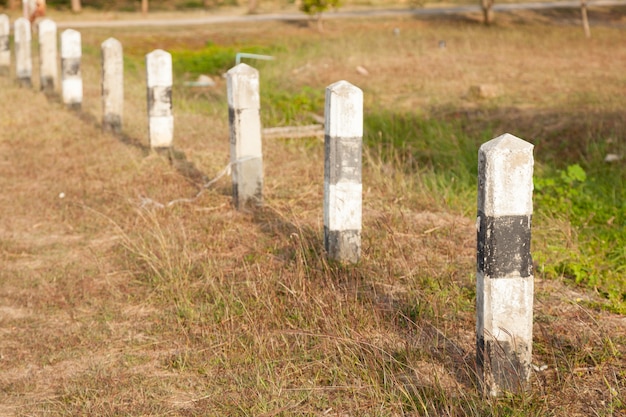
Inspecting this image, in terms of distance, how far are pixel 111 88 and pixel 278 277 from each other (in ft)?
19.9

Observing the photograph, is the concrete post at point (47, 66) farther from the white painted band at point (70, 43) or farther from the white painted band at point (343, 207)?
the white painted band at point (343, 207)

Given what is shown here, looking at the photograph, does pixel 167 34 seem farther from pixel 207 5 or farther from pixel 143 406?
pixel 143 406

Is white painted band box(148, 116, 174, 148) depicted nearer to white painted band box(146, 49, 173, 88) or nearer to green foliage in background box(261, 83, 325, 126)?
white painted band box(146, 49, 173, 88)

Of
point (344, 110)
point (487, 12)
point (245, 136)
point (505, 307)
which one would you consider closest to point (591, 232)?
point (344, 110)

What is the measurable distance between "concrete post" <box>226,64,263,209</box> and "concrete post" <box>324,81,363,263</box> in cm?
160

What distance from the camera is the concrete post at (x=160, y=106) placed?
9.46 m

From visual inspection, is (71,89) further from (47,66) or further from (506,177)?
(506,177)

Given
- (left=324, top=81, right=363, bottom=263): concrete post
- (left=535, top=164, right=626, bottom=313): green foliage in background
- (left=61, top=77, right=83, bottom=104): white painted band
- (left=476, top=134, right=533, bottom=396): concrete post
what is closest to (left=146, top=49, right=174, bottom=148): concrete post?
(left=61, top=77, right=83, bottom=104): white painted band

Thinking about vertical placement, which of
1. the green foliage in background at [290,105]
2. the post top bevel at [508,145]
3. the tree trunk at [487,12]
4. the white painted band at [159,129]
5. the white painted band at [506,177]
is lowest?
the green foliage in background at [290,105]

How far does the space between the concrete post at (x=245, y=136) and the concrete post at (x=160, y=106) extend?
7.68 ft

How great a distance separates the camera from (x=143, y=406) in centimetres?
398

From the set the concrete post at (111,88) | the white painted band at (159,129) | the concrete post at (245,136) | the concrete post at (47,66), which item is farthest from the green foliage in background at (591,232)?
the concrete post at (47,66)

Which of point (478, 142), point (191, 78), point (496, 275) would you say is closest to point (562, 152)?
point (478, 142)

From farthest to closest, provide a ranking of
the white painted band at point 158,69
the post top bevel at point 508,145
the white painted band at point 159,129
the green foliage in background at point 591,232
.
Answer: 1. the white painted band at point 159,129
2. the white painted band at point 158,69
3. the green foliage in background at point 591,232
4. the post top bevel at point 508,145
